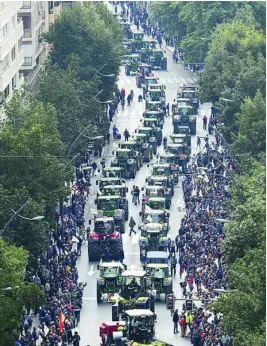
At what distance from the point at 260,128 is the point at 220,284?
26.0 m

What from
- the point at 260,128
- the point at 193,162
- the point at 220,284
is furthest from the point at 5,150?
the point at 193,162

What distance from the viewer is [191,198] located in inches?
4872

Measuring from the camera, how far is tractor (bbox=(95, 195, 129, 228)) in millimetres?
119562

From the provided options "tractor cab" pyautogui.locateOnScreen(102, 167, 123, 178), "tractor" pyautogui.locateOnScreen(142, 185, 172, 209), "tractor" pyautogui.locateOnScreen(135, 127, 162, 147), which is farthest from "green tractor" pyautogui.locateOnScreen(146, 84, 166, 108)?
"tractor" pyautogui.locateOnScreen(142, 185, 172, 209)

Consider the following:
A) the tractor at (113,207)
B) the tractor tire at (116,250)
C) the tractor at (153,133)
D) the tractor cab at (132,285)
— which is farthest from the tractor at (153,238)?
the tractor at (153,133)

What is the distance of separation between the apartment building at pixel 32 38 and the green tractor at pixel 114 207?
113 feet

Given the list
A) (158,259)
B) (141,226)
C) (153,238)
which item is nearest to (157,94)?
(141,226)

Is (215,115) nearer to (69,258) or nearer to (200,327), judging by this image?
(69,258)

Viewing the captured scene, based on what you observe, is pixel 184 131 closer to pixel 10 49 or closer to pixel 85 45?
pixel 85 45

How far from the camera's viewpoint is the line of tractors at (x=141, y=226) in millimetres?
92312

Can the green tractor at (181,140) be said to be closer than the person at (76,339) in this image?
No

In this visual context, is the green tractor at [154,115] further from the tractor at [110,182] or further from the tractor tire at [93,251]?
the tractor tire at [93,251]

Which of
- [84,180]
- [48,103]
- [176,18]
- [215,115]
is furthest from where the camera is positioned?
Answer: [176,18]

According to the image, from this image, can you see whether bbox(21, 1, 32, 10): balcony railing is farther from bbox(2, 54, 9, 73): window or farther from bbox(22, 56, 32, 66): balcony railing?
bbox(2, 54, 9, 73): window
